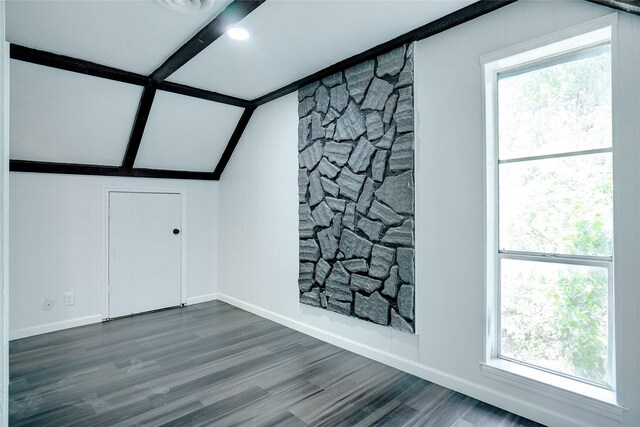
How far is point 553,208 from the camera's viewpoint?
2.10 meters

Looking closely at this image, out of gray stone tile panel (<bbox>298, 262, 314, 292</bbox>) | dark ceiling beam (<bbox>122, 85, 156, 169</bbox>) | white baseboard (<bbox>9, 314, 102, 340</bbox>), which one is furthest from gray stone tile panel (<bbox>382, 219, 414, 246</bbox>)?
white baseboard (<bbox>9, 314, 102, 340</bbox>)

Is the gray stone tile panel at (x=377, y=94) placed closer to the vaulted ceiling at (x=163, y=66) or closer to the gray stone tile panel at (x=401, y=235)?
the vaulted ceiling at (x=163, y=66)

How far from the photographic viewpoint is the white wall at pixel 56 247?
3453 millimetres

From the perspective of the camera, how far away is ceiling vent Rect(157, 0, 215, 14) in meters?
2.12

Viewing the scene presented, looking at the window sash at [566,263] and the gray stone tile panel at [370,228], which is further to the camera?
the gray stone tile panel at [370,228]

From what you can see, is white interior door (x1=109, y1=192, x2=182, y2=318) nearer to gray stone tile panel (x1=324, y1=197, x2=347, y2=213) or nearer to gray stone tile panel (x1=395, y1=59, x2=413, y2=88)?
gray stone tile panel (x1=324, y1=197, x2=347, y2=213)

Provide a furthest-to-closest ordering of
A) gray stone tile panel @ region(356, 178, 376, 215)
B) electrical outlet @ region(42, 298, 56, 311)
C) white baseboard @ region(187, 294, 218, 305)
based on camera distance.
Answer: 1. white baseboard @ region(187, 294, 218, 305)
2. electrical outlet @ region(42, 298, 56, 311)
3. gray stone tile panel @ region(356, 178, 376, 215)

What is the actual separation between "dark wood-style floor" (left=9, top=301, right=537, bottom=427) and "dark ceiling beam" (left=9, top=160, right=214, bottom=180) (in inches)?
65.9

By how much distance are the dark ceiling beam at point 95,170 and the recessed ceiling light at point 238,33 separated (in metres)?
2.30


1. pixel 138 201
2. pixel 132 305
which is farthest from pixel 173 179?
pixel 132 305

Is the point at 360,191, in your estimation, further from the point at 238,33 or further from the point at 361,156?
the point at 238,33

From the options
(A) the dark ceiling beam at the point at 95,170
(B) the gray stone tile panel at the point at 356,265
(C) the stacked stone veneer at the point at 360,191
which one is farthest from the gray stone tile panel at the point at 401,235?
(A) the dark ceiling beam at the point at 95,170

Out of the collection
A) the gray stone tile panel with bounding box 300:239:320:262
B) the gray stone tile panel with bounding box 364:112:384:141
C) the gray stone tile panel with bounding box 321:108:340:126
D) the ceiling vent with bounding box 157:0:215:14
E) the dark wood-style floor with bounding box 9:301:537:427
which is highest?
the ceiling vent with bounding box 157:0:215:14

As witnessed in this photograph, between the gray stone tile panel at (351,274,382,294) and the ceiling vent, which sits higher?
the ceiling vent
